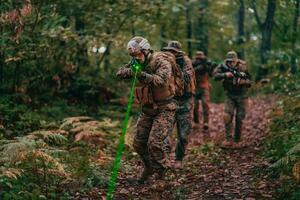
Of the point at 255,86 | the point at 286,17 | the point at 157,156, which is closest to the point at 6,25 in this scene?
the point at 157,156

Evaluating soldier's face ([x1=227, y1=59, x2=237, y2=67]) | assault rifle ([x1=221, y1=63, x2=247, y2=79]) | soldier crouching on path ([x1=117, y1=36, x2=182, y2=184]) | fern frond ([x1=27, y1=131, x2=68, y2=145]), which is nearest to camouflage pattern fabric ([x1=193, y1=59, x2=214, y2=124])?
soldier's face ([x1=227, y1=59, x2=237, y2=67])

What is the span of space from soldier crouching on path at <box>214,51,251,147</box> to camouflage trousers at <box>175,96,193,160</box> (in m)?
1.61

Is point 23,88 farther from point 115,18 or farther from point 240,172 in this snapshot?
point 240,172

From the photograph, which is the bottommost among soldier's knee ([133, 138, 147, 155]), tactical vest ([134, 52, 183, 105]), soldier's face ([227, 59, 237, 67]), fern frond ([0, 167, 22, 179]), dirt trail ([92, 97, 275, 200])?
dirt trail ([92, 97, 275, 200])

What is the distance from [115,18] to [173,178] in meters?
6.52

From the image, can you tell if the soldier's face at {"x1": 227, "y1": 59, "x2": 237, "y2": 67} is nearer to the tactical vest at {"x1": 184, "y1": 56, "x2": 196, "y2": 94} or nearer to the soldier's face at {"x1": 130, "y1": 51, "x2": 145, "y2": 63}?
the tactical vest at {"x1": 184, "y1": 56, "x2": 196, "y2": 94}

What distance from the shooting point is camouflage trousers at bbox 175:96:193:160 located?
10.3m

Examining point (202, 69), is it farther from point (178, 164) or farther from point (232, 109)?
point (178, 164)

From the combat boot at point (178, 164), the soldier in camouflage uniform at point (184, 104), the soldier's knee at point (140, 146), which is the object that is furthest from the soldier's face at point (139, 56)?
the combat boot at point (178, 164)

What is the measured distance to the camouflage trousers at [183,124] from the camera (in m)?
10.3

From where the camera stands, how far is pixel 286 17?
66.6 feet

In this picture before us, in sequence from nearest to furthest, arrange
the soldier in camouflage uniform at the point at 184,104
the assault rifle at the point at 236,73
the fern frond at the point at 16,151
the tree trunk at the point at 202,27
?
the fern frond at the point at 16,151, the soldier in camouflage uniform at the point at 184,104, the assault rifle at the point at 236,73, the tree trunk at the point at 202,27

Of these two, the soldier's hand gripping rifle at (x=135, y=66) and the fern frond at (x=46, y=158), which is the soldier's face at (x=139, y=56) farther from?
the fern frond at (x=46, y=158)

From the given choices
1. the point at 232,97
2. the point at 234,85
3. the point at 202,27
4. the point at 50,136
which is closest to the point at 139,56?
the point at 50,136
